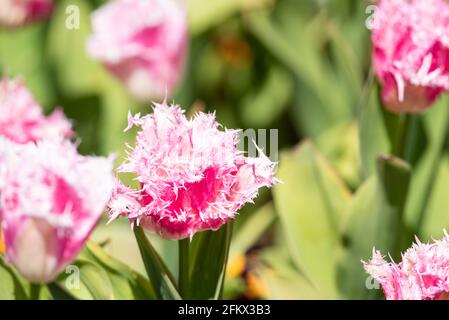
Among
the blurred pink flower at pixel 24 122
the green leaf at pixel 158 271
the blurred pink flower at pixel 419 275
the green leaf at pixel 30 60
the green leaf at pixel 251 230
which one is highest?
the green leaf at pixel 30 60

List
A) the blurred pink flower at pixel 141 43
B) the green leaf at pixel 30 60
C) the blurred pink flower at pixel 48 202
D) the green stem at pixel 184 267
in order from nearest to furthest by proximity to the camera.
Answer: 1. the blurred pink flower at pixel 48 202
2. the green stem at pixel 184 267
3. the blurred pink flower at pixel 141 43
4. the green leaf at pixel 30 60

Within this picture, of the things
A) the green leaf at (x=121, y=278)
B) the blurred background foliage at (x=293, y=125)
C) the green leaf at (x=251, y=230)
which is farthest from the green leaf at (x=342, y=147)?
the green leaf at (x=121, y=278)

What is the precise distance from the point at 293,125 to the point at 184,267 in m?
1.12

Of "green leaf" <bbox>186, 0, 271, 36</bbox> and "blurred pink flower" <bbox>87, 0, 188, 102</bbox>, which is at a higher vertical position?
"green leaf" <bbox>186, 0, 271, 36</bbox>

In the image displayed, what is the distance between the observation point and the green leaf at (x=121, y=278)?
0.81 m

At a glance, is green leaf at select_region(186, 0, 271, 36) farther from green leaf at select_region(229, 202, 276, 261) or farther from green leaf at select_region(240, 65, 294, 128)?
green leaf at select_region(229, 202, 276, 261)

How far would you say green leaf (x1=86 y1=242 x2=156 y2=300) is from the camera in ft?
2.66

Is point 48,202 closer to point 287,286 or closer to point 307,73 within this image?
point 287,286

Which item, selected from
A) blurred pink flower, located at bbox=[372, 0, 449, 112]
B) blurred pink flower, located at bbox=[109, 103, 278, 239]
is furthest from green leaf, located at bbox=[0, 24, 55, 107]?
blurred pink flower, located at bbox=[109, 103, 278, 239]

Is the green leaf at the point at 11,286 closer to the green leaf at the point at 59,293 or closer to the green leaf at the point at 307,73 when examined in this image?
the green leaf at the point at 59,293

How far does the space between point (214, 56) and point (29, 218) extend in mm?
1347

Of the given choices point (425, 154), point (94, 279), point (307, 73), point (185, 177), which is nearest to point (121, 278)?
point (94, 279)

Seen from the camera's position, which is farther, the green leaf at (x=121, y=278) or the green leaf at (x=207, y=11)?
the green leaf at (x=207, y=11)

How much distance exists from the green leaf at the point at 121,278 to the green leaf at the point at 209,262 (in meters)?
0.06
